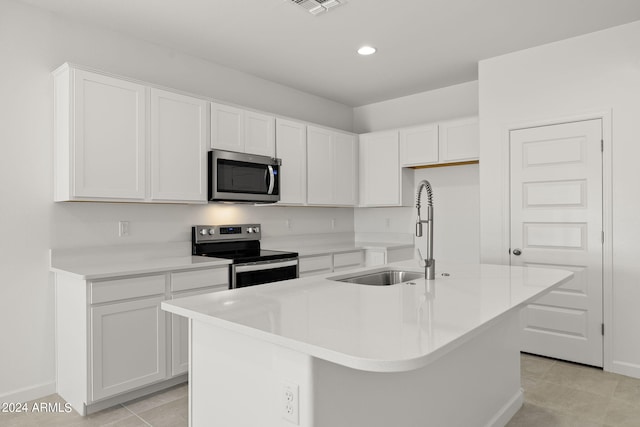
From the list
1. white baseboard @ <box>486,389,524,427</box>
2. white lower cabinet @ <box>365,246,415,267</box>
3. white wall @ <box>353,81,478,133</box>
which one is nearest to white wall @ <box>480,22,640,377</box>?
white wall @ <box>353,81,478,133</box>

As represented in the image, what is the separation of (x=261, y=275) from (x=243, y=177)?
882 mm

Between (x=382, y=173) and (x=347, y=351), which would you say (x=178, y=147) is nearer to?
(x=382, y=173)

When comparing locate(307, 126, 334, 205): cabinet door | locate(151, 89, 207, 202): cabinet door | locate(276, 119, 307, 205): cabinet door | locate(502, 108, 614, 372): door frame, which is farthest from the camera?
locate(307, 126, 334, 205): cabinet door

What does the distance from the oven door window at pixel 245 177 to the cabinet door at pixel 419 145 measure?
1.62 meters

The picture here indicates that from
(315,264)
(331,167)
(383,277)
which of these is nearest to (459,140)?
(331,167)

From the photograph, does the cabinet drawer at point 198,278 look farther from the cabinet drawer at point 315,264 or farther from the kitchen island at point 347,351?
the kitchen island at point 347,351

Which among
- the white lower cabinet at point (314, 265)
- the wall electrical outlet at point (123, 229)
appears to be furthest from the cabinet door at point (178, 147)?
the white lower cabinet at point (314, 265)

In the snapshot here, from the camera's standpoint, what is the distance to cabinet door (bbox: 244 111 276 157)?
3783 millimetres

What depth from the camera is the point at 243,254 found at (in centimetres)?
374

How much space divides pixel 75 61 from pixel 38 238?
1315mm

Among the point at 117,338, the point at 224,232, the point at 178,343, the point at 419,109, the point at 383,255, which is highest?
the point at 419,109

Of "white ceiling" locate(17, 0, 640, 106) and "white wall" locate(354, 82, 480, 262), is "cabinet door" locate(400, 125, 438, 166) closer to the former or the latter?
"white wall" locate(354, 82, 480, 262)

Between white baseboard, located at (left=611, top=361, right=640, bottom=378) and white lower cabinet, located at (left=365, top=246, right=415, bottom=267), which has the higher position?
white lower cabinet, located at (left=365, top=246, right=415, bottom=267)

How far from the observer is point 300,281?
7.09 ft
